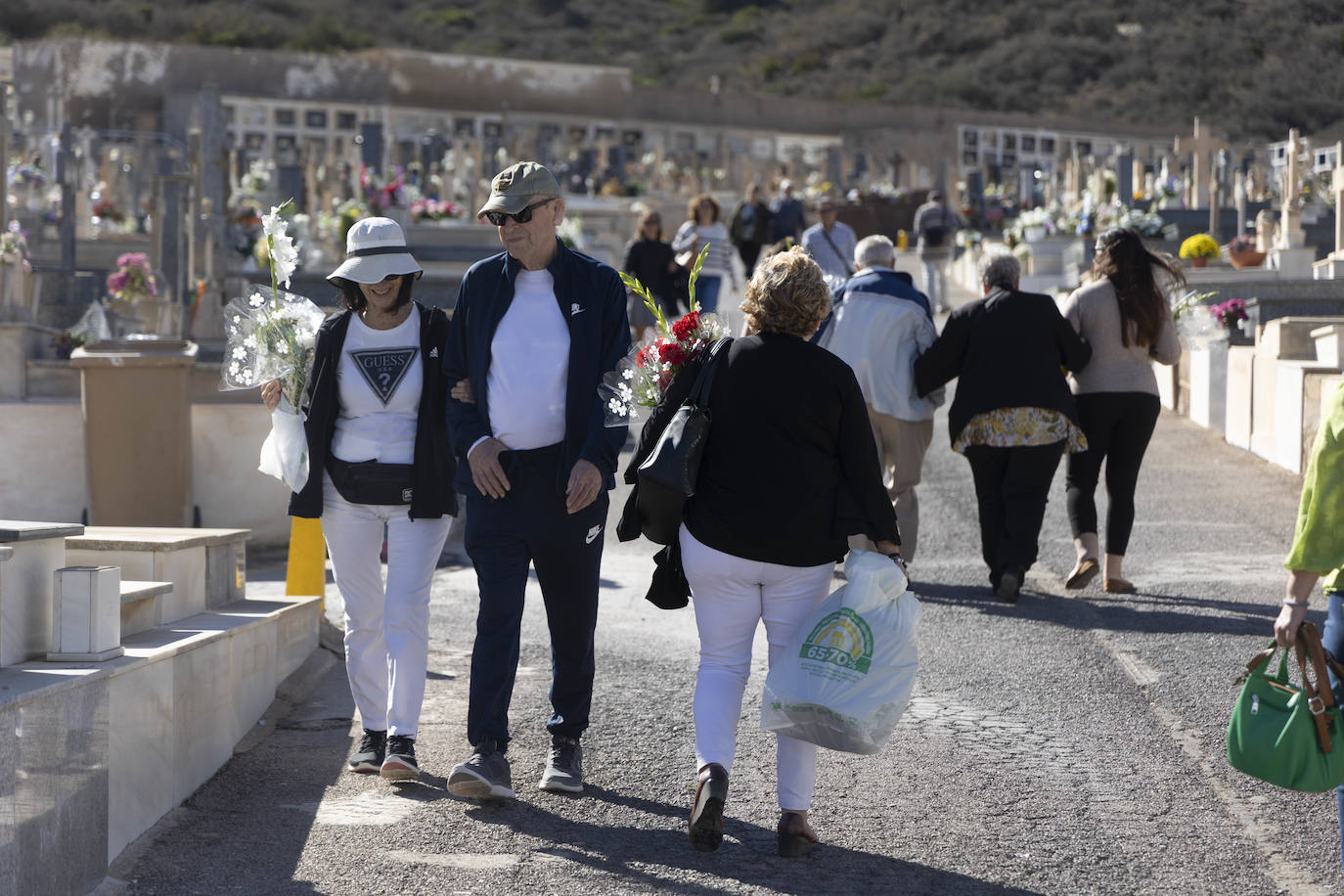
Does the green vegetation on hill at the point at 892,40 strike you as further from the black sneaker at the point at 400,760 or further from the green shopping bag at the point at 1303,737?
the green shopping bag at the point at 1303,737

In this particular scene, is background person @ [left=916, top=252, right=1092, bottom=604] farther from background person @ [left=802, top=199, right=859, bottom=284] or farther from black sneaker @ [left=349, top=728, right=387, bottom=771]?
background person @ [left=802, top=199, right=859, bottom=284]

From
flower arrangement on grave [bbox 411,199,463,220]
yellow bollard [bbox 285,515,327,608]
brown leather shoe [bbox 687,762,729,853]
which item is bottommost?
brown leather shoe [bbox 687,762,729,853]

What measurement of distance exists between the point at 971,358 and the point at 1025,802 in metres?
3.38

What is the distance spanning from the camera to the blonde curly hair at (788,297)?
4.60 meters

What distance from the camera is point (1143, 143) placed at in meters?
59.6

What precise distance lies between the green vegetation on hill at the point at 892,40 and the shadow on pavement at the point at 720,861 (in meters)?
56.6

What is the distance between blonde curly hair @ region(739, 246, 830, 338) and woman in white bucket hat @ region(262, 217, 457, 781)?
3.64 feet

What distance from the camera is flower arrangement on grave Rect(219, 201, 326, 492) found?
5.40 metres

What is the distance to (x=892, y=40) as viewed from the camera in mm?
92875

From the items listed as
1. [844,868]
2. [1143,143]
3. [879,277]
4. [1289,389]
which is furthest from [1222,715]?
[1143,143]

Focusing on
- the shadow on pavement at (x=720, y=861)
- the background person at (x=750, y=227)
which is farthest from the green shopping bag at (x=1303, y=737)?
the background person at (x=750, y=227)

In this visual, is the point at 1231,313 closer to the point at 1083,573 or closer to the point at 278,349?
the point at 1083,573

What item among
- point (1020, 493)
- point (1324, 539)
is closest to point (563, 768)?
point (1324, 539)

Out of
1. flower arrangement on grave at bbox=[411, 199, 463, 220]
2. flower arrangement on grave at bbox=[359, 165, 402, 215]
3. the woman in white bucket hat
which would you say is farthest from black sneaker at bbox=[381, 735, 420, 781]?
flower arrangement on grave at bbox=[411, 199, 463, 220]
